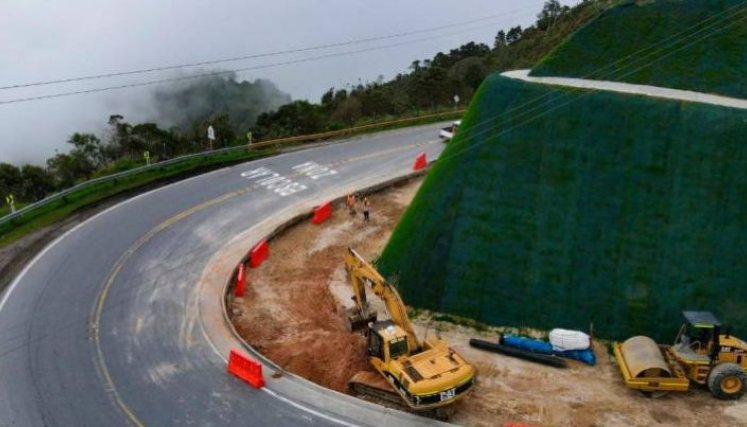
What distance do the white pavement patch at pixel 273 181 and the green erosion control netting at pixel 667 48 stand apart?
57.4ft

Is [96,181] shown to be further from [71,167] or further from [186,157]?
[71,167]

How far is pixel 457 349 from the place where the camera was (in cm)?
2509

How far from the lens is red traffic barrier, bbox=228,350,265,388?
2261cm

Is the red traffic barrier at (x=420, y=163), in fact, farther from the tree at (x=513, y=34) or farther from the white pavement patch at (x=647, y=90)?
the tree at (x=513, y=34)

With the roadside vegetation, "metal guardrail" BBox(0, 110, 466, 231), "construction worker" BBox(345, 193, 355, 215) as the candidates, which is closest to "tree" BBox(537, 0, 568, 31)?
the roadside vegetation

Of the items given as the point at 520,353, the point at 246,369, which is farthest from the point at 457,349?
the point at 246,369

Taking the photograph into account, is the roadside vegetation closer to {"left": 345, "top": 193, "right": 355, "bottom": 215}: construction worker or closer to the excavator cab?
{"left": 345, "top": 193, "right": 355, "bottom": 215}: construction worker

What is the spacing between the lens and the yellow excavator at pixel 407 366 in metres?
20.4

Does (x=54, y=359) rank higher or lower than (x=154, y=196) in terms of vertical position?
lower

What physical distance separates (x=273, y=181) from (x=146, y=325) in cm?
1786

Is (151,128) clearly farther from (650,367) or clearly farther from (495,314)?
(650,367)

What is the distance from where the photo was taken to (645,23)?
96.2 feet

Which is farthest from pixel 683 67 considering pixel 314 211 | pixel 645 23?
pixel 314 211

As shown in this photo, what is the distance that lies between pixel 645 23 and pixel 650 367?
1533 cm
